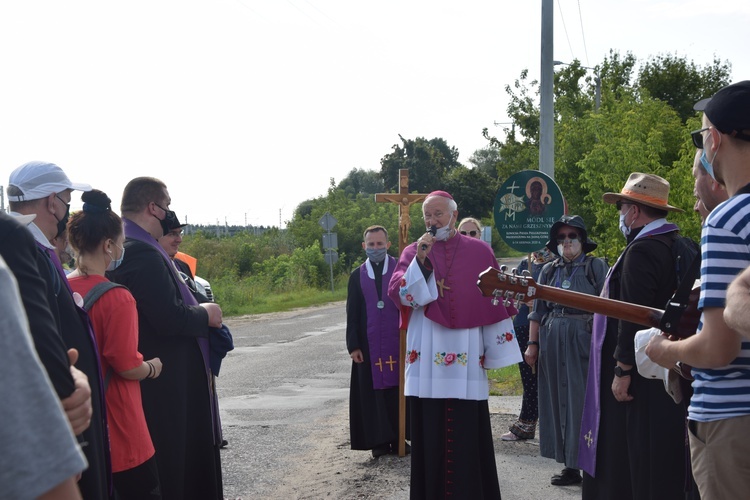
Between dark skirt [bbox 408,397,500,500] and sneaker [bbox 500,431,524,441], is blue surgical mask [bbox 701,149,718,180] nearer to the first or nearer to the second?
dark skirt [bbox 408,397,500,500]

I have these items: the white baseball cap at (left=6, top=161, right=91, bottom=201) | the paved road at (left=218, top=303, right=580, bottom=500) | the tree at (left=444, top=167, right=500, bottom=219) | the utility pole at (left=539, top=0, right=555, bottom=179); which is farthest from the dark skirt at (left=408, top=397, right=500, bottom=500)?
the tree at (left=444, top=167, right=500, bottom=219)

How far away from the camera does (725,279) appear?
2490 mm

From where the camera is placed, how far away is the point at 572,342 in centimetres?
628

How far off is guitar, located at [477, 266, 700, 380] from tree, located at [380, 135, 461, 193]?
2222 inches

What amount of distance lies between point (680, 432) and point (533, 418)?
3.19 m

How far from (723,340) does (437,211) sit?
3.26 m

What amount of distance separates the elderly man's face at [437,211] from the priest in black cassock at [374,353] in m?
2.02

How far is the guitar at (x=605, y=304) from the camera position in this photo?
9.82ft

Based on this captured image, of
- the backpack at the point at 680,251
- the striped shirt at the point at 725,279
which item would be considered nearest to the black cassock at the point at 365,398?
the backpack at the point at 680,251

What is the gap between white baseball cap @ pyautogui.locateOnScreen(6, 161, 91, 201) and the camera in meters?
3.40

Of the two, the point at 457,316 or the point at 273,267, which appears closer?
the point at 457,316

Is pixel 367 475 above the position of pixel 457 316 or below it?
below

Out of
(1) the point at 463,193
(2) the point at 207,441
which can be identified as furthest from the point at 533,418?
(1) the point at 463,193

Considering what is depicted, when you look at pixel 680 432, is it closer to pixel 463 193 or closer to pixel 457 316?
pixel 457 316
